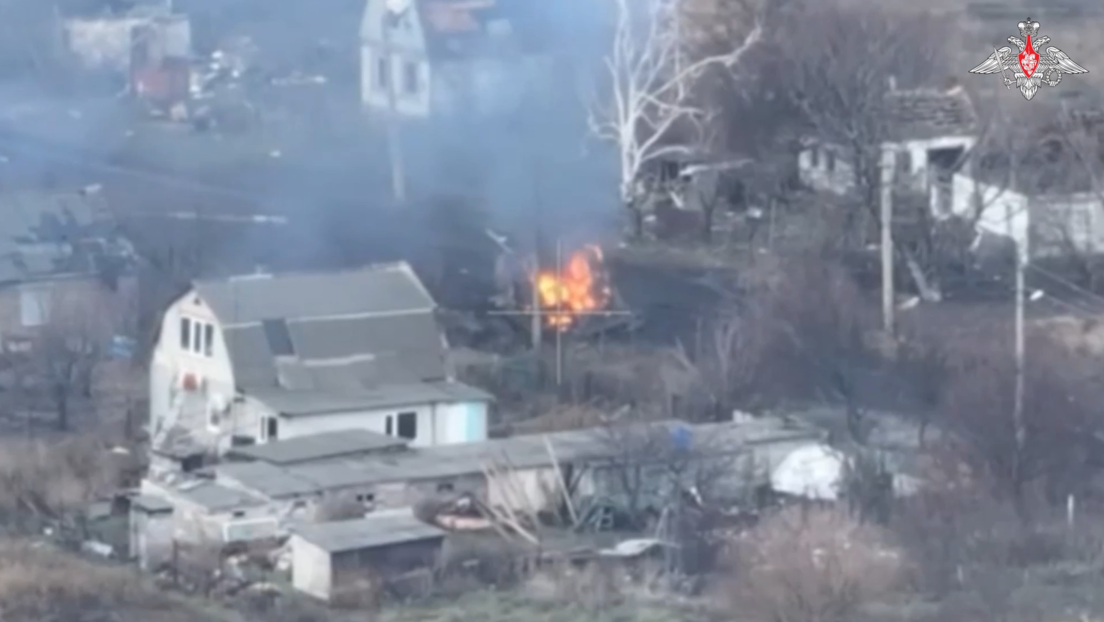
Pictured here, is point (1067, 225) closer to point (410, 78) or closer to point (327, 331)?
point (410, 78)

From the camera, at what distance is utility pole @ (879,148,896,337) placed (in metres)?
5.50

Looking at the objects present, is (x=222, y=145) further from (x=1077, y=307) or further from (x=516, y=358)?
(x=1077, y=307)

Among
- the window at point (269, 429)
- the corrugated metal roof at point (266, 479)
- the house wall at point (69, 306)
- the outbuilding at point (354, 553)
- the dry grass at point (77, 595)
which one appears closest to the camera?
the dry grass at point (77, 595)

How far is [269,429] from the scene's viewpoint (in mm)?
4844

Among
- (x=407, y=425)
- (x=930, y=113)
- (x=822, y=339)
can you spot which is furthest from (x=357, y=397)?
(x=930, y=113)

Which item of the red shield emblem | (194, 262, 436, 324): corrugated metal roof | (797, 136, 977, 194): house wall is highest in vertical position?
the red shield emblem

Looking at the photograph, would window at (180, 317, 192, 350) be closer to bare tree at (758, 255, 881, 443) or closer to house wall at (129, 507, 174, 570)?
house wall at (129, 507, 174, 570)

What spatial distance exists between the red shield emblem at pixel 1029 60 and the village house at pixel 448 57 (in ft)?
3.83

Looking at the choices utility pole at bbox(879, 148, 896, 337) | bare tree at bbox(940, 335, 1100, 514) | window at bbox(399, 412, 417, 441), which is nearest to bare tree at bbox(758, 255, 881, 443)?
utility pole at bbox(879, 148, 896, 337)

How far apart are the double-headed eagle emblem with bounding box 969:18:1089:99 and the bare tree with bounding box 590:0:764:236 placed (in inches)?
24.2

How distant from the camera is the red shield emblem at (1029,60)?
6.52m

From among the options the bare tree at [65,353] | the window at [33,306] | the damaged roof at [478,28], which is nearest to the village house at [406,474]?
the bare tree at [65,353]

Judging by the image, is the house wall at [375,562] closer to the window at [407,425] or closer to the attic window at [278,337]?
the window at [407,425]

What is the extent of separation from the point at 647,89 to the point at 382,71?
60 centimetres
